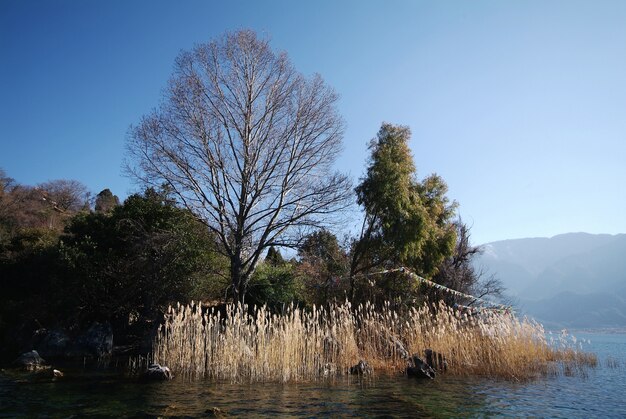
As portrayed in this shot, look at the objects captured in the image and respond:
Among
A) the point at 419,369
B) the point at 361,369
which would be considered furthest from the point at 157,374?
the point at 419,369

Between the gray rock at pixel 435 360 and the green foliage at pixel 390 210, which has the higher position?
the green foliage at pixel 390 210

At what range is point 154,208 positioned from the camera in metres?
16.3

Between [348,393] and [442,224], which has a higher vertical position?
[442,224]

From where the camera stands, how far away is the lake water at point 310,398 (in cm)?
616

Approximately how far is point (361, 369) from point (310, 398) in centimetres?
307

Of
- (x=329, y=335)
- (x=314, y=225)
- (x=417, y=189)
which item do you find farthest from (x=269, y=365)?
(x=417, y=189)

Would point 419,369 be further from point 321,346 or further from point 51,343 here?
point 51,343

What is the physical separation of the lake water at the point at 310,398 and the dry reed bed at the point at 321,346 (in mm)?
698

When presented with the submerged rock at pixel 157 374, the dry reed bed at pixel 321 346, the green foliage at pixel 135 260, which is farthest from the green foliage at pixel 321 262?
the submerged rock at pixel 157 374

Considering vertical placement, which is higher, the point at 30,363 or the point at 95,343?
the point at 95,343

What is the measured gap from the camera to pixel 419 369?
9.73 metres

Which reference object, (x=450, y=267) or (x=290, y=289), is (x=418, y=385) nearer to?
(x=290, y=289)

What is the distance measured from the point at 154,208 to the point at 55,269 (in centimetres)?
430

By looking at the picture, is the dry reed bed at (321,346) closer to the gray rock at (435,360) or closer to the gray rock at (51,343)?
the gray rock at (435,360)
